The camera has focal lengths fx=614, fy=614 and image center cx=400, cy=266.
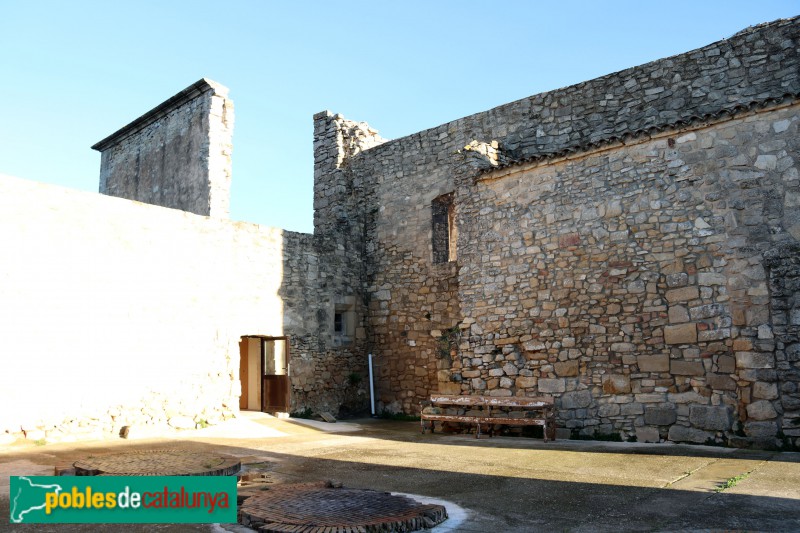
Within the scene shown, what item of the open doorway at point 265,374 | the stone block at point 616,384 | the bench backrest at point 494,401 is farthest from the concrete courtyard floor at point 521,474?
the open doorway at point 265,374

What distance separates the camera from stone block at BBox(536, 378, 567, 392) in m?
9.81

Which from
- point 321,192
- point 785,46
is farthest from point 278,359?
point 785,46

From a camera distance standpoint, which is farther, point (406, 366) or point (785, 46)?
point (406, 366)

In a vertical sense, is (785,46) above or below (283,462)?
above

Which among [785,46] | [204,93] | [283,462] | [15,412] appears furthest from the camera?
[204,93]

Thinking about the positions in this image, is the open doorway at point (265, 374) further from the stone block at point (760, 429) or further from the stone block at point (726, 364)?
the stone block at point (760, 429)

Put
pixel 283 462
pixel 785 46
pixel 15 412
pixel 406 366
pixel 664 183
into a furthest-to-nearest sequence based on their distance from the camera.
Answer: pixel 406 366 → pixel 785 46 → pixel 664 183 → pixel 15 412 → pixel 283 462

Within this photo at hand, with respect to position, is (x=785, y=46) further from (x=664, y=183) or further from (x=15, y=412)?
(x=15, y=412)

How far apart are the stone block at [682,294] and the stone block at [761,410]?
1.60m

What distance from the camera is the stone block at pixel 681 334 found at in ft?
28.5

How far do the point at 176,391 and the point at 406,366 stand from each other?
4.76 meters

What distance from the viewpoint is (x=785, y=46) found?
1012cm

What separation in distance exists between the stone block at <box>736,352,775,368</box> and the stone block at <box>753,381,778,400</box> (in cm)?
23

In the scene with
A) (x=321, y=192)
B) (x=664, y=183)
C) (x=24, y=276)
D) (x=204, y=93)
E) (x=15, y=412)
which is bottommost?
(x=15, y=412)
